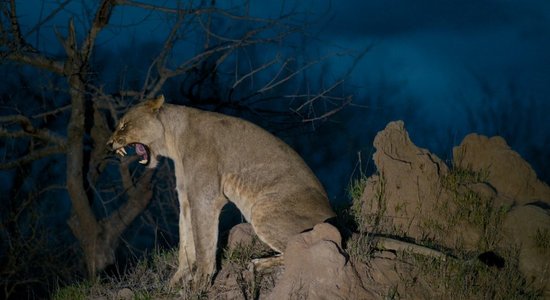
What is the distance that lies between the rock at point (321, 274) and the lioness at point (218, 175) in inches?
21.1

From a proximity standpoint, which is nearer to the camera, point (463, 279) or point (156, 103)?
point (463, 279)

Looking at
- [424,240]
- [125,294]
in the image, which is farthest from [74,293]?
[424,240]

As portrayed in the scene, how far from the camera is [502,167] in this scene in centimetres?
774

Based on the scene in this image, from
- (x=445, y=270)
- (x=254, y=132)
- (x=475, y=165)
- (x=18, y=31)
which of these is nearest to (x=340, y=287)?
(x=445, y=270)

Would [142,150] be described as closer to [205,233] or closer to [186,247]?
[186,247]

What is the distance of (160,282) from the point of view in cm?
684

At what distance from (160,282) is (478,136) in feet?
15.4

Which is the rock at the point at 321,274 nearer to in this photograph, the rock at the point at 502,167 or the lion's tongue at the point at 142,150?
the lion's tongue at the point at 142,150

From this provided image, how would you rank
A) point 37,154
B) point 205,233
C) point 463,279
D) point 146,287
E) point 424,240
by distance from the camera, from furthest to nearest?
point 37,154 → point 424,240 → point 146,287 → point 205,233 → point 463,279

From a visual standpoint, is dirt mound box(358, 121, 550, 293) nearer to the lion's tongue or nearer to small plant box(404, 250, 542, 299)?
small plant box(404, 250, 542, 299)

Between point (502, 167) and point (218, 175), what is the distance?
3.88 metres

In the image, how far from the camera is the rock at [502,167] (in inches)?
298

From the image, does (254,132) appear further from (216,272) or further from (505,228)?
(505,228)

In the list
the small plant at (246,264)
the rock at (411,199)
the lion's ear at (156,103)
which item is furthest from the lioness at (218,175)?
the rock at (411,199)
